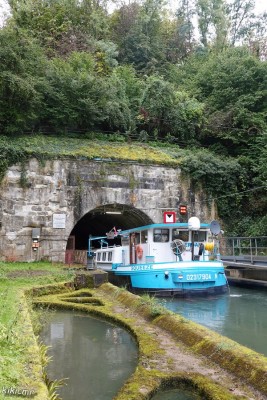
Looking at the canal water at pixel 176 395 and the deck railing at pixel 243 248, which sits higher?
the deck railing at pixel 243 248

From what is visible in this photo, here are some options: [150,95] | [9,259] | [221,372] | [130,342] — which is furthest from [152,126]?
[221,372]

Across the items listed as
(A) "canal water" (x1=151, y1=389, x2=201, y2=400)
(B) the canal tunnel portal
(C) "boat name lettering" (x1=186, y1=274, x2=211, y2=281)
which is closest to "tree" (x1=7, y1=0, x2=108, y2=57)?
(B) the canal tunnel portal

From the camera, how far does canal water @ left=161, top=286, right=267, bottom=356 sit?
29.1 ft

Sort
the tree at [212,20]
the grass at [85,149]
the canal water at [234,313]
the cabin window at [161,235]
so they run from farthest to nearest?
the tree at [212,20], the grass at [85,149], the cabin window at [161,235], the canal water at [234,313]

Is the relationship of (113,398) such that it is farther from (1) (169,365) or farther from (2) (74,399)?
(1) (169,365)

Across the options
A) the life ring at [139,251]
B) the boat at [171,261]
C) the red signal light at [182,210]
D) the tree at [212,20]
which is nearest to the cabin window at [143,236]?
the boat at [171,261]

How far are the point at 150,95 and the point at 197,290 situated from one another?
44.1ft

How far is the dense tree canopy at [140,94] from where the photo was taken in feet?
64.6

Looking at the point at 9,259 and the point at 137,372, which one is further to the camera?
the point at 9,259

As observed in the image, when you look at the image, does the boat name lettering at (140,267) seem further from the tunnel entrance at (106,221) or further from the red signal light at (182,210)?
the red signal light at (182,210)

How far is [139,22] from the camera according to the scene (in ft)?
112

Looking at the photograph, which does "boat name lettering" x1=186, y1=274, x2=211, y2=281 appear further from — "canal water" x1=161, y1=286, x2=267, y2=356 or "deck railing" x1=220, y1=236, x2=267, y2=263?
"deck railing" x1=220, y1=236, x2=267, y2=263

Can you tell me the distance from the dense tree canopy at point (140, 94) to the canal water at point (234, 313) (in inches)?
A: 235

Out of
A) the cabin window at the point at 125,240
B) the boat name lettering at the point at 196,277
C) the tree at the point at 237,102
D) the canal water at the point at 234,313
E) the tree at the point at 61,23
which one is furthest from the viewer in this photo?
the tree at the point at 61,23
